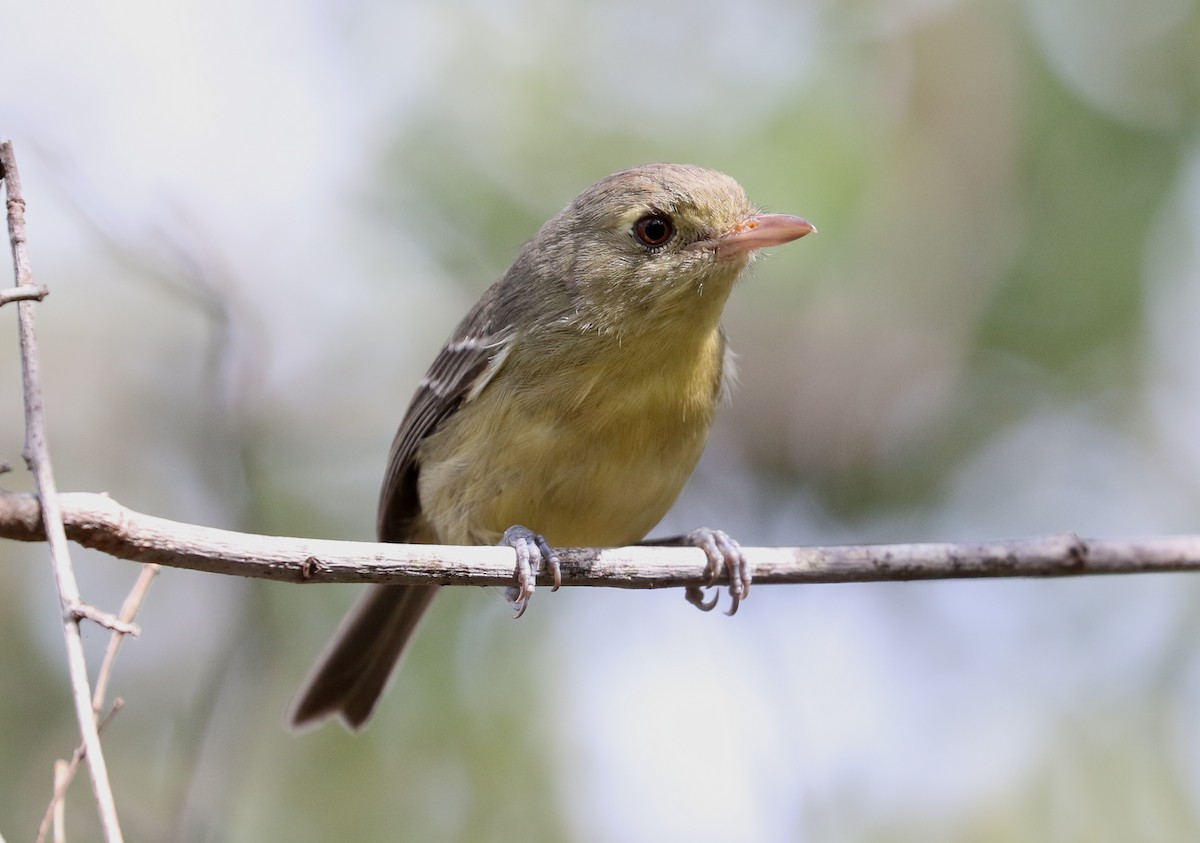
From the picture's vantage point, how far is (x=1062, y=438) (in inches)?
299

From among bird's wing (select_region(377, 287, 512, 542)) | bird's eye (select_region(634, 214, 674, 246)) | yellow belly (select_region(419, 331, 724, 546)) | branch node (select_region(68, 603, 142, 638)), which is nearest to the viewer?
branch node (select_region(68, 603, 142, 638))

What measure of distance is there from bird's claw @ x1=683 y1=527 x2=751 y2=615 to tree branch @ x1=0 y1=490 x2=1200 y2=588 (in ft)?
0.39

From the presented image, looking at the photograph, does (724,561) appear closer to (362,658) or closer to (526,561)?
(526,561)

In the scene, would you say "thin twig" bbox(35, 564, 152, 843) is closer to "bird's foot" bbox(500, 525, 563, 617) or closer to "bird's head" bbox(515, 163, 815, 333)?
"bird's foot" bbox(500, 525, 563, 617)

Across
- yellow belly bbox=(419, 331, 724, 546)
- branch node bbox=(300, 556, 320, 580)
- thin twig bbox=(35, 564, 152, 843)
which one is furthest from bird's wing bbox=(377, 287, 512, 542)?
branch node bbox=(300, 556, 320, 580)

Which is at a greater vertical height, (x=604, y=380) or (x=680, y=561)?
(x=604, y=380)

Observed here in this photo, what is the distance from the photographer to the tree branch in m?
2.65

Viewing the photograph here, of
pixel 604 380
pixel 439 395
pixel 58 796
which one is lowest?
pixel 58 796

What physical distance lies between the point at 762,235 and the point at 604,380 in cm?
77

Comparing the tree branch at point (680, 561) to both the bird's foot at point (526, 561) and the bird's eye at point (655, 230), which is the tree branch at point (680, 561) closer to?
the bird's foot at point (526, 561)

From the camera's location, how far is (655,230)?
4348 millimetres

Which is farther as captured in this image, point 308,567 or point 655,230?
point 655,230

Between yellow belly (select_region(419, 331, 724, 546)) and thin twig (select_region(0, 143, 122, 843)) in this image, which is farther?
yellow belly (select_region(419, 331, 724, 546))

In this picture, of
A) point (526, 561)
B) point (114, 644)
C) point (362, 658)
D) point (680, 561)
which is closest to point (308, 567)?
point (114, 644)
